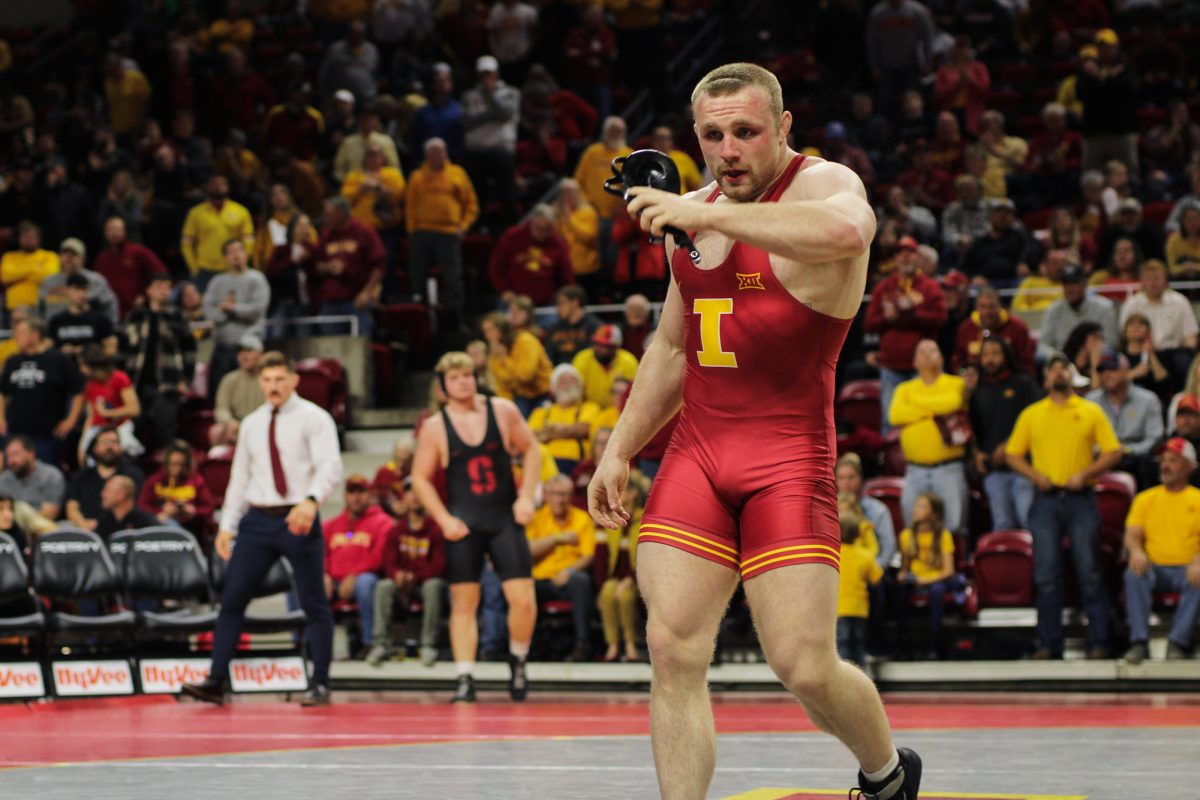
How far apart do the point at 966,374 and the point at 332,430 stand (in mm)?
4752

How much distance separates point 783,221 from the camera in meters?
4.50

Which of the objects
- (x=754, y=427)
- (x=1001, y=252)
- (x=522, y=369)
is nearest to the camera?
(x=754, y=427)

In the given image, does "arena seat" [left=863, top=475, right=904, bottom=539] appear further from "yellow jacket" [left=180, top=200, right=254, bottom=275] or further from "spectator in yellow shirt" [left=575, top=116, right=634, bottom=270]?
"yellow jacket" [left=180, top=200, right=254, bottom=275]

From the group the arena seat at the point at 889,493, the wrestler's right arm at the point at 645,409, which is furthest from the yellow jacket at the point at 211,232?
the wrestler's right arm at the point at 645,409

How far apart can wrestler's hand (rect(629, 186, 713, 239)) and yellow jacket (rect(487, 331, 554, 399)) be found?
34.4ft

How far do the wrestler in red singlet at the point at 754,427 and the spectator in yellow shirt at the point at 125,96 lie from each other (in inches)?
699

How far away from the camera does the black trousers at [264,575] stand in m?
11.0

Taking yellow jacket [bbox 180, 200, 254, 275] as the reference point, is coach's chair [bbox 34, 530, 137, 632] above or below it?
below

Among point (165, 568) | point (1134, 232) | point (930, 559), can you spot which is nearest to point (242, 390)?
point (165, 568)

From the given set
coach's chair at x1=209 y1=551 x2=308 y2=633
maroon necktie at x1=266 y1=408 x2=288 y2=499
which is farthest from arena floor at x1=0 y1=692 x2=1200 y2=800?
maroon necktie at x1=266 y1=408 x2=288 y2=499

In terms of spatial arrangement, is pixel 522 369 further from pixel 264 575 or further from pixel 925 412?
pixel 264 575

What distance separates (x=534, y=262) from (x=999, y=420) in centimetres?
485

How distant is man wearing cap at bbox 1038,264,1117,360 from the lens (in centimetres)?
1395

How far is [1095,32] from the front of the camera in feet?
64.3
